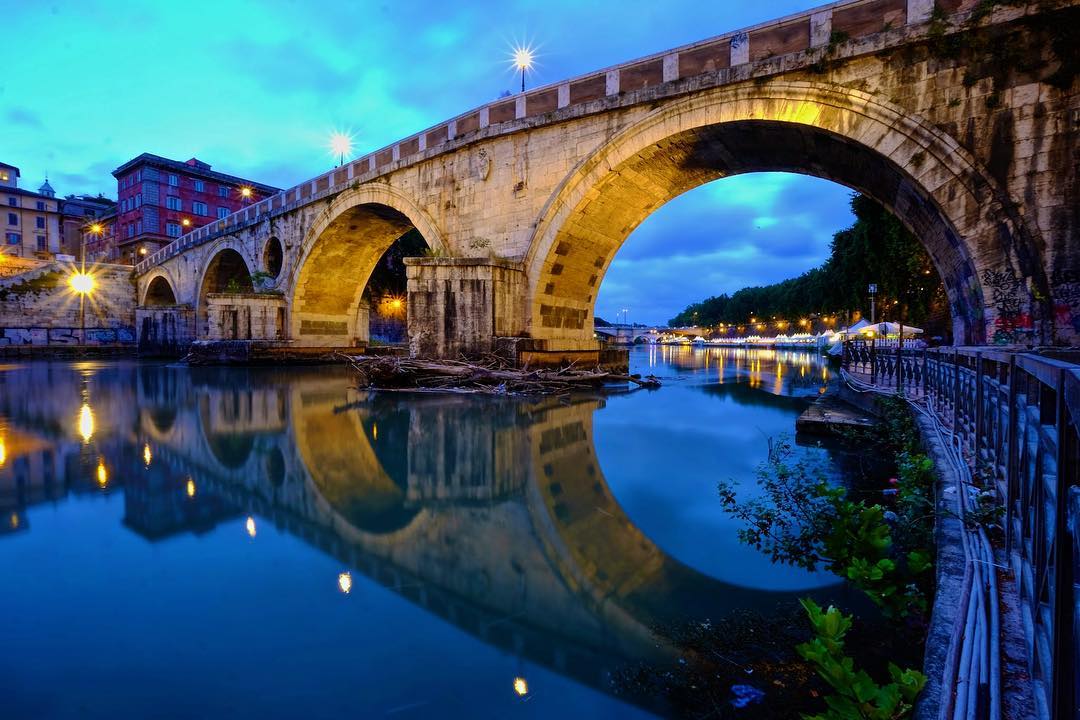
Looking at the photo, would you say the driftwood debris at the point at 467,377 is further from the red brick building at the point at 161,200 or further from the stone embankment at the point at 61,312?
the red brick building at the point at 161,200

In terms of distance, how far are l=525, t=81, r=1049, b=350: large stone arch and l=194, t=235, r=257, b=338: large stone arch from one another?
18.8m

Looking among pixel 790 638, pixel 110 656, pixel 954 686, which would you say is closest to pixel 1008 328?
pixel 790 638

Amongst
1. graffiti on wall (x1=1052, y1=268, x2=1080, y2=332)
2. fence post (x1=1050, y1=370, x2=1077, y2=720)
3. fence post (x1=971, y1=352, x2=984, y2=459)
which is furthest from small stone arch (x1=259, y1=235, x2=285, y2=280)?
fence post (x1=1050, y1=370, x2=1077, y2=720)

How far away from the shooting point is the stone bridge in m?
6.46

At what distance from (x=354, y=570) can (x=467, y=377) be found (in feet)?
26.2

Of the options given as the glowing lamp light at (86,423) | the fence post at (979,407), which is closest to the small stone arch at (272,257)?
the glowing lamp light at (86,423)

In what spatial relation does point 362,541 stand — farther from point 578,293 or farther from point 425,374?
point 578,293

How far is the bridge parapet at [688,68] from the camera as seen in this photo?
7.57 meters

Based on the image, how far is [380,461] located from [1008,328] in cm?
769

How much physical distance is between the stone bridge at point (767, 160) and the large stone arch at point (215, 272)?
1015 centimetres

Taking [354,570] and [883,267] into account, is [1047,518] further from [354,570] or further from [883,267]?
[883,267]

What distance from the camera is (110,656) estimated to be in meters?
1.85

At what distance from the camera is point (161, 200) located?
42.8 metres

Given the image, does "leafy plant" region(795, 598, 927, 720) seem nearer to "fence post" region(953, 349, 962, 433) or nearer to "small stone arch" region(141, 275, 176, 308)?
"fence post" region(953, 349, 962, 433)
